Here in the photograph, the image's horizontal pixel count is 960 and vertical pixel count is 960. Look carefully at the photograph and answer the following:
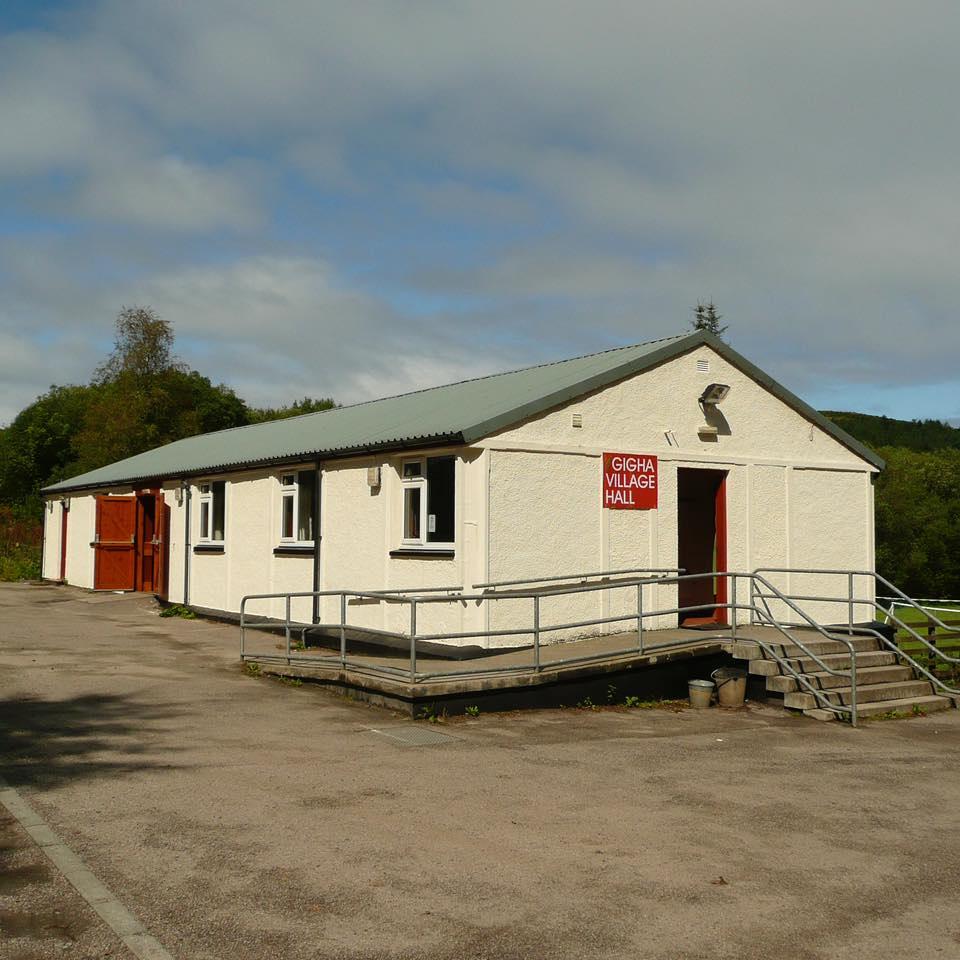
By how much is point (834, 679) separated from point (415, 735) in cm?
554

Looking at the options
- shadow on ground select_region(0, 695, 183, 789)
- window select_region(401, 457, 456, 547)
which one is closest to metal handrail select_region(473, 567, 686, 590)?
Result: window select_region(401, 457, 456, 547)

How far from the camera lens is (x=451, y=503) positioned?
43.2 ft

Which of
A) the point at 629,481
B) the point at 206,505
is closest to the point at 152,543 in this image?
the point at 206,505

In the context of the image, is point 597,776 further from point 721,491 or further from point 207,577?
point 207,577

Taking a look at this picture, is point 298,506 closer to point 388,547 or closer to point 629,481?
point 388,547

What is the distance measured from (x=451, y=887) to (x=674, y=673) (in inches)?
288

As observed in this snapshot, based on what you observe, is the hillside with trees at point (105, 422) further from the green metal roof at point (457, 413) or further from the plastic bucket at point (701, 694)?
the plastic bucket at point (701, 694)

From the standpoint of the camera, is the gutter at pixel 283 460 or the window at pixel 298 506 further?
the window at pixel 298 506

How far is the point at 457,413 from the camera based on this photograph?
14328mm

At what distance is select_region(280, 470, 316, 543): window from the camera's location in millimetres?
16484

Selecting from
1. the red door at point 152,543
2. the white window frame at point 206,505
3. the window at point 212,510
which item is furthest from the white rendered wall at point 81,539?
the window at point 212,510

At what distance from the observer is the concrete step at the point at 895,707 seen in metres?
11.7

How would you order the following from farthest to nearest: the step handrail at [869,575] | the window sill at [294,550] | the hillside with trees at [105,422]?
the hillside with trees at [105,422] → the window sill at [294,550] → the step handrail at [869,575]

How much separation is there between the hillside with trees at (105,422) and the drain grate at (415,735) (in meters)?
26.3
